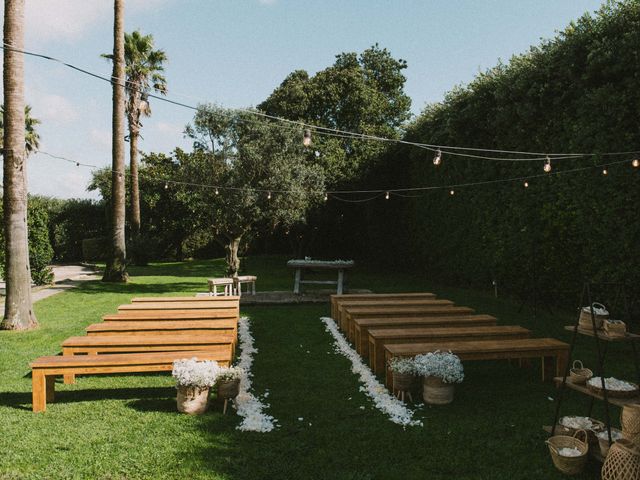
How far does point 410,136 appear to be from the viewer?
17.8 m

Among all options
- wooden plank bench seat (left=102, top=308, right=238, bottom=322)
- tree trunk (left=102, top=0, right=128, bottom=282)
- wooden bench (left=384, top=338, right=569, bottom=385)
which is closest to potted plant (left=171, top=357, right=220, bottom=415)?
wooden bench (left=384, top=338, right=569, bottom=385)

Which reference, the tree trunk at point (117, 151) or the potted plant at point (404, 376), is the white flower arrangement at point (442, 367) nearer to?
the potted plant at point (404, 376)

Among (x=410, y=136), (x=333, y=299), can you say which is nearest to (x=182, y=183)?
(x=333, y=299)

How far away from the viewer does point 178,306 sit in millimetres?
8984

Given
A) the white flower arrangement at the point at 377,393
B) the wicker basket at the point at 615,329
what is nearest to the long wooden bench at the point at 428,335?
the white flower arrangement at the point at 377,393

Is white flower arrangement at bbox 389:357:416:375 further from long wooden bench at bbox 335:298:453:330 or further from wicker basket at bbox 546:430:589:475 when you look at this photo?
long wooden bench at bbox 335:298:453:330

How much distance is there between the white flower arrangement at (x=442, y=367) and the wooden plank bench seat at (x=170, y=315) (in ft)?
12.9

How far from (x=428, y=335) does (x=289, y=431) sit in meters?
2.72

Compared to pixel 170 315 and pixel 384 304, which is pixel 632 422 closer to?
pixel 384 304

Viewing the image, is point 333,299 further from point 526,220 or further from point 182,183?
point 182,183

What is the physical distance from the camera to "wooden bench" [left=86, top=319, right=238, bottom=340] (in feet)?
23.4

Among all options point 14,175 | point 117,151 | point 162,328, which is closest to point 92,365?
point 162,328

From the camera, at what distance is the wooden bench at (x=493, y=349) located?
5.81 meters

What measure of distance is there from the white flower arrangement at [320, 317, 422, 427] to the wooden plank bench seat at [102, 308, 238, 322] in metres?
2.10
